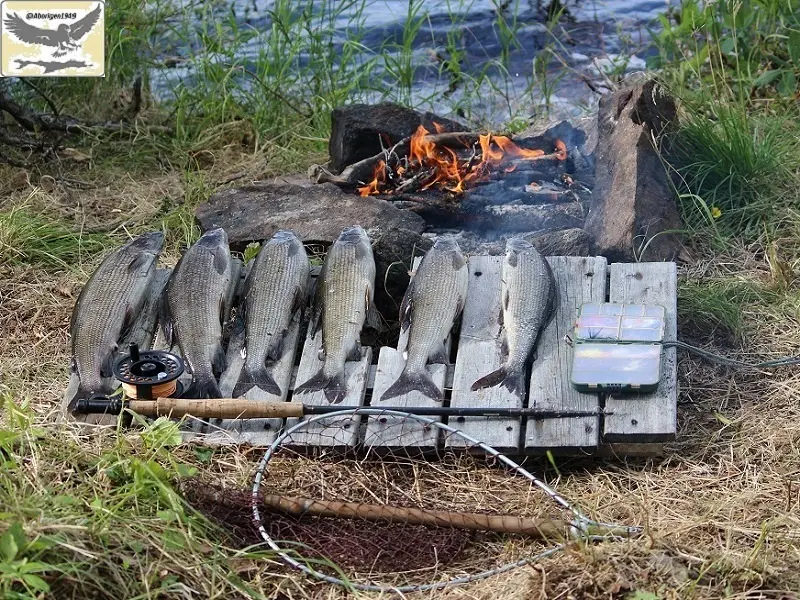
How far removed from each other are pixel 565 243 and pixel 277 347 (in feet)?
5.14

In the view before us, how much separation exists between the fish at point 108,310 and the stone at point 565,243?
1885 millimetres

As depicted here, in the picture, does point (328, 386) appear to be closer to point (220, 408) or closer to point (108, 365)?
point (220, 408)

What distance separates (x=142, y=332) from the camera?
552 centimetres

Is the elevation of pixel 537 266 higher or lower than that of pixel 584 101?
lower

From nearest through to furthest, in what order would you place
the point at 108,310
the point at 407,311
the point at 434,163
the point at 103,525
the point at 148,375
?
the point at 103,525, the point at 148,375, the point at 407,311, the point at 108,310, the point at 434,163

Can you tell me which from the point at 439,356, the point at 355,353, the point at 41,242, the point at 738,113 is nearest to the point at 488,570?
the point at 439,356

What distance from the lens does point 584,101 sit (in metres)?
9.15

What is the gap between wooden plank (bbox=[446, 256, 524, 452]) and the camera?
4.81 metres

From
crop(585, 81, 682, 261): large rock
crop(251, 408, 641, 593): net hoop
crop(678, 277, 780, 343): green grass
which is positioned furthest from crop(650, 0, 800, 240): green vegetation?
crop(251, 408, 641, 593): net hoop

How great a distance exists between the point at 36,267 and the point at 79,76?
224 centimetres

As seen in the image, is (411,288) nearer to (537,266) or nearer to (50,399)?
(537,266)

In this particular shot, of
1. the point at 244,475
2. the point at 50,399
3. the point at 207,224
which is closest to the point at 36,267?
the point at 207,224

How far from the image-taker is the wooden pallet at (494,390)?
4773 mm

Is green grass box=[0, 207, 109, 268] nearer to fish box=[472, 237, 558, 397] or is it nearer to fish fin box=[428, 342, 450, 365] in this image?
→ fish fin box=[428, 342, 450, 365]
